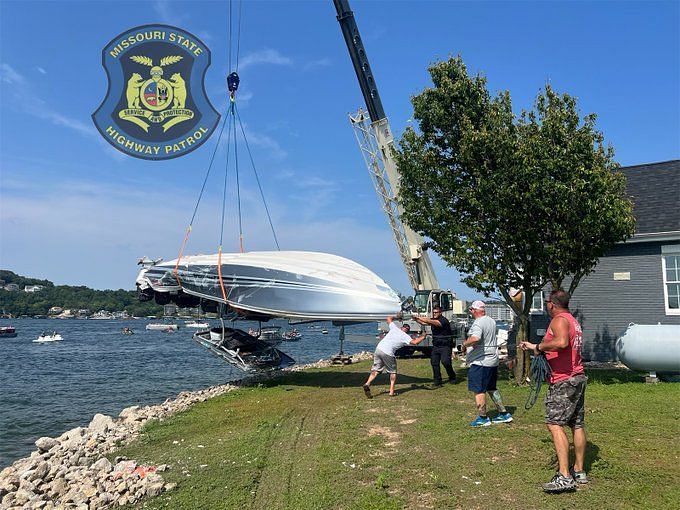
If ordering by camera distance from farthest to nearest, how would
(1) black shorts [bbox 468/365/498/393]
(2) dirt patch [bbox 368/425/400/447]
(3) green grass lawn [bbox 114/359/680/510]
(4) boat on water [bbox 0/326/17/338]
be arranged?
(4) boat on water [bbox 0/326/17/338] → (1) black shorts [bbox 468/365/498/393] → (2) dirt patch [bbox 368/425/400/447] → (3) green grass lawn [bbox 114/359/680/510]

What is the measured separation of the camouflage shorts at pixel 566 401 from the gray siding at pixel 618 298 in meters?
12.2

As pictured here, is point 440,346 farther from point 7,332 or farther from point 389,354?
point 7,332

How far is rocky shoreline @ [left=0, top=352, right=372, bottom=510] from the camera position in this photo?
6.21 meters

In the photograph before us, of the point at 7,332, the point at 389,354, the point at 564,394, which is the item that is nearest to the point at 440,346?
the point at 389,354

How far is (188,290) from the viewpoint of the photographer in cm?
1498

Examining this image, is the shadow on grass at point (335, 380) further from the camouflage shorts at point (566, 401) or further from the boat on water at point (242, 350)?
the camouflage shorts at point (566, 401)

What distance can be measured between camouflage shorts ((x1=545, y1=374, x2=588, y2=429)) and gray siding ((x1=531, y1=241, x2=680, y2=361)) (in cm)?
1220

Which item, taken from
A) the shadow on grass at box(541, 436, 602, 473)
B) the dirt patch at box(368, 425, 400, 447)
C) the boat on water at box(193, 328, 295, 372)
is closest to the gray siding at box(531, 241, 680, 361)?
the boat on water at box(193, 328, 295, 372)

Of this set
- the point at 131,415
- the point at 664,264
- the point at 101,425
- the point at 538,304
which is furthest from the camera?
the point at 538,304

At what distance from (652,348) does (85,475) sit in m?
11.5

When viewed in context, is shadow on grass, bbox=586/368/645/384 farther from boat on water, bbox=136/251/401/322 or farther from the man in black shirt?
boat on water, bbox=136/251/401/322

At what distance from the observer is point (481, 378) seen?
312 inches

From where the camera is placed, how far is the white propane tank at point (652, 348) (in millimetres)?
11320

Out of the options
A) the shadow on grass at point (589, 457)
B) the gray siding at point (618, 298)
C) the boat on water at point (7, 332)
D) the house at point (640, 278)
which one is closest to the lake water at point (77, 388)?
the gray siding at point (618, 298)
